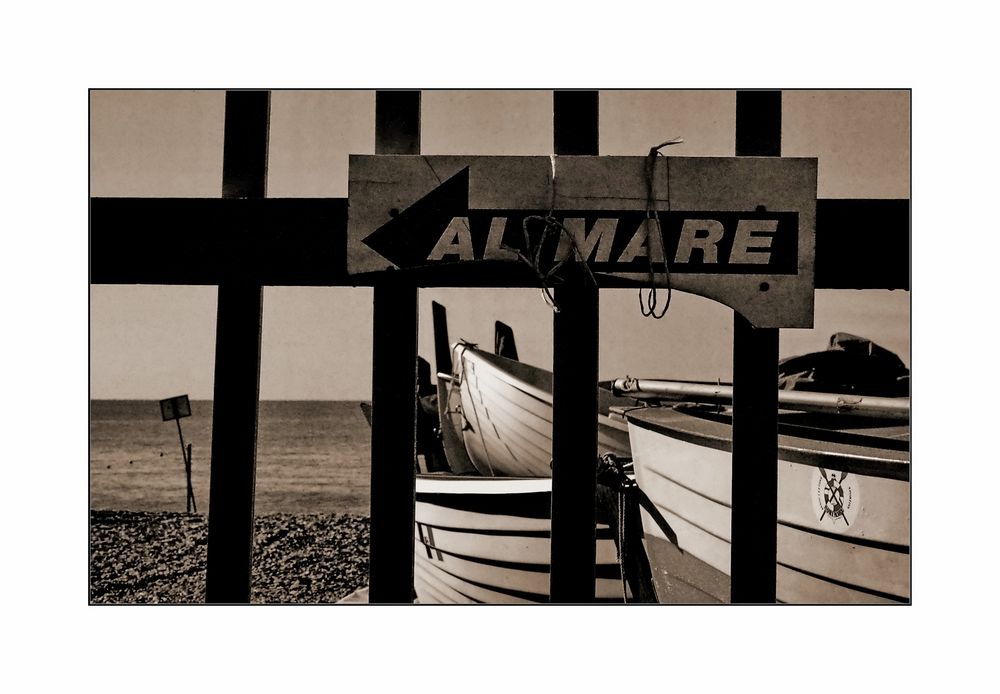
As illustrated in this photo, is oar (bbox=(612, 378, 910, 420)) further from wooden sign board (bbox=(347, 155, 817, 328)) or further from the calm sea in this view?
the calm sea

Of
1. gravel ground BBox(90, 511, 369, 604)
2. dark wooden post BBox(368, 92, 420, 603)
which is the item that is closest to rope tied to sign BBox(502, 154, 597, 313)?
dark wooden post BBox(368, 92, 420, 603)

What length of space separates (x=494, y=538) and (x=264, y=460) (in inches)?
846

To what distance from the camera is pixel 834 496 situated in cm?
195

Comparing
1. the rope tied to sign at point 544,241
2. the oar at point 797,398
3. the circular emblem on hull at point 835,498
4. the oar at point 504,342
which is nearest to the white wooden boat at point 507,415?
the oar at point 504,342

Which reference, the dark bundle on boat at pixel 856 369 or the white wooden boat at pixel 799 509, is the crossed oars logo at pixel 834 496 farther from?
the dark bundle on boat at pixel 856 369

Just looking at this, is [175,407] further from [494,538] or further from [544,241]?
[544,241]

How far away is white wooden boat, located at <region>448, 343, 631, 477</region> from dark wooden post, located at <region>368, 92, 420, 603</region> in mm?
1981

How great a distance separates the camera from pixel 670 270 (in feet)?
4.74

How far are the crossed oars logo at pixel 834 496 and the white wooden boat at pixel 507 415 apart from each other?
1.56 metres

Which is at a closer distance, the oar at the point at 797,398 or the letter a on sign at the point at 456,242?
the letter a on sign at the point at 456,242

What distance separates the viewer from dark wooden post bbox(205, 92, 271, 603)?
1.47 m

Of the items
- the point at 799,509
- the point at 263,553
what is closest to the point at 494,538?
the point at 799,509

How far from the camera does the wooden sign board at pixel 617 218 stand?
143cm

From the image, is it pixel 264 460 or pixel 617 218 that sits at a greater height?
pixel 617 218
